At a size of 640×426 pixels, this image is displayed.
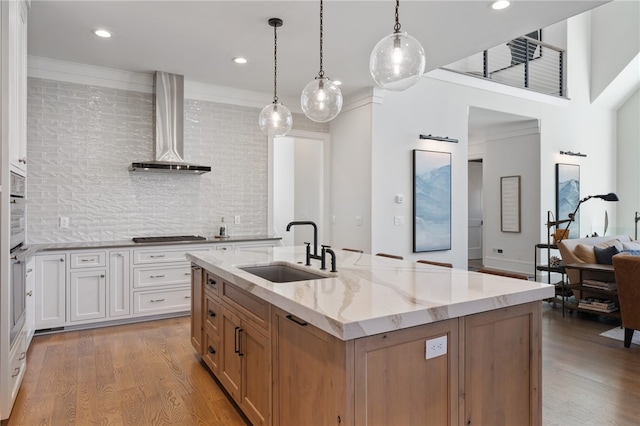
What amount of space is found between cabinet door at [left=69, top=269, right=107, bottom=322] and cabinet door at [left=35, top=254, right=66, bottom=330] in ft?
0.25

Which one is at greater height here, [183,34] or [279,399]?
[183,34]

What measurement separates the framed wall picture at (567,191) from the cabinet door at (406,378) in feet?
22.0

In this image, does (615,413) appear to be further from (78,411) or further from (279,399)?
(78,411)

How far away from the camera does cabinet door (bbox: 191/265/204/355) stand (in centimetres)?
305

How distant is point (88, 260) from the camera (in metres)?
4.00

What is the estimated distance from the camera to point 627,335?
11.4 ft

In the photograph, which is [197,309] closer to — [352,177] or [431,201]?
[352,177]

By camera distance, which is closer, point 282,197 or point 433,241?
point 433,241

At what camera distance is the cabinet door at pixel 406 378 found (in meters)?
1.40

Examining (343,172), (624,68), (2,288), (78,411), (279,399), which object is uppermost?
(624,68)

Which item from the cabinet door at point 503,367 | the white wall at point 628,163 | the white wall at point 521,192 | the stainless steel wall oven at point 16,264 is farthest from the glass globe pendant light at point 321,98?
the white wall at point 628,163

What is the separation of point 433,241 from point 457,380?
404 centimetres

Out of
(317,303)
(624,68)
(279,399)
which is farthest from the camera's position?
(624,68)

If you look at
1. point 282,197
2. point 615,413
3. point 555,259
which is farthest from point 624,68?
point 615,413
